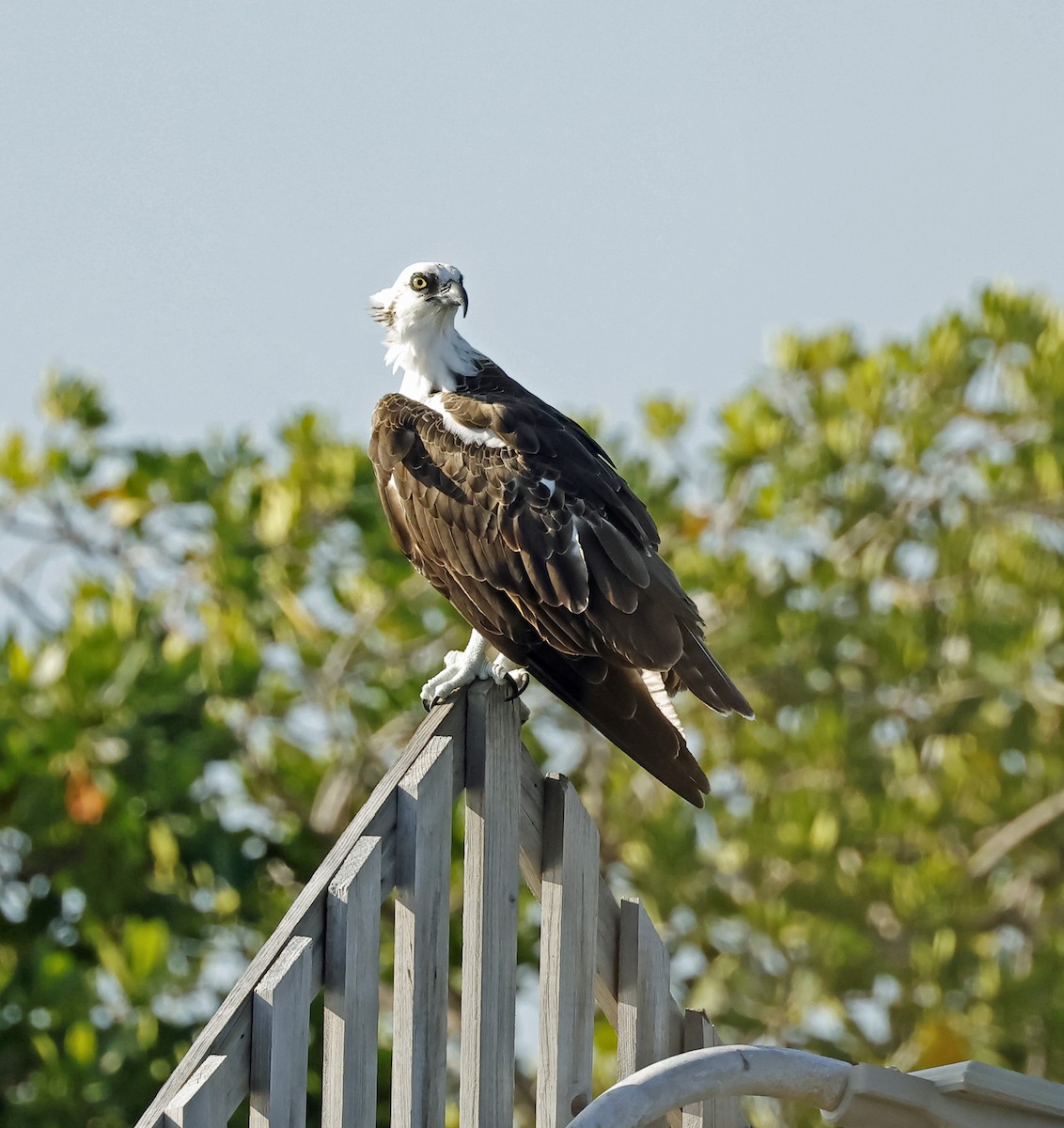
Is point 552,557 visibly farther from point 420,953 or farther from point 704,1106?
point 420,953

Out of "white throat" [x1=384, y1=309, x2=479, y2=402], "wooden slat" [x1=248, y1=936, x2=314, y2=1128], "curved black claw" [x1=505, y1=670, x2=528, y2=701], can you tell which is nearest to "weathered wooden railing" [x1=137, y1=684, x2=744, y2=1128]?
"wooden slat" [x1=248, y1=936, x2=314, y2=1128]

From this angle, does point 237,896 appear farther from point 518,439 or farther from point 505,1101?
point 505,1101

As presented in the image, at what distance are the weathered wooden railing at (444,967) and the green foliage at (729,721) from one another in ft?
10.6

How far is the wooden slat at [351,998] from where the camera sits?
2.67m

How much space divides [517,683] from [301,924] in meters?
1.32

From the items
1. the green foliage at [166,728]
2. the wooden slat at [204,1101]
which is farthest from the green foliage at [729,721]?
the wooden slat at [204,1101]

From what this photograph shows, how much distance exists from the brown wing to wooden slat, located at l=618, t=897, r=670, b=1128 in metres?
0.42

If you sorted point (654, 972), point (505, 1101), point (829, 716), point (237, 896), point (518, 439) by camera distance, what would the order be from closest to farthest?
point (505, 1101), point (654, 972), point (518, 439), point (237, 896), point (829, 716)

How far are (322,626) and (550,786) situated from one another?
186 inches

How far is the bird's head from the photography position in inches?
195

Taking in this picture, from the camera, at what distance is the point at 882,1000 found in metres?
8.68

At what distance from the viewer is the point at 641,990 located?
3.38 m

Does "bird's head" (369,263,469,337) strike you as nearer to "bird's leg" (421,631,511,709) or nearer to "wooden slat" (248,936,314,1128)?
"bird's leg" (421,631,511,709)

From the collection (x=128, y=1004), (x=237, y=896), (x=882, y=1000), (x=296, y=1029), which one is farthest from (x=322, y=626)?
(x=296, y=1029)
